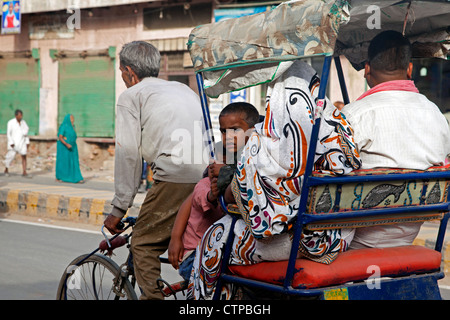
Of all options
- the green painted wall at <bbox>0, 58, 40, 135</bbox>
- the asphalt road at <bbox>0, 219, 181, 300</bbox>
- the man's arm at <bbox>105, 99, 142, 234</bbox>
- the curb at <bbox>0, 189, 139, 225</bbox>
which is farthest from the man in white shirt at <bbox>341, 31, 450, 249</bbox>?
the green painted wall at <bbox>0, 58, 40, 135</bbox>

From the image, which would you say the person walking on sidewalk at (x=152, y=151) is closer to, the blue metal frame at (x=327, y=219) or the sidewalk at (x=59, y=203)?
the blue metal frame at (x=327, y=219)

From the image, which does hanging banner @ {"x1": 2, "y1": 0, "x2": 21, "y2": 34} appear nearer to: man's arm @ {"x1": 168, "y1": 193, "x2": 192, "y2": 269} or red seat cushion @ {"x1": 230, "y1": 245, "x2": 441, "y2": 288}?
man's arm @ {"x1": 168, "y1": 193, "x2": 192, "y2": 269}

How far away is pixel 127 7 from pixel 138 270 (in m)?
16.1

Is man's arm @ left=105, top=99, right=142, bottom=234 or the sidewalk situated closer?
man's arm @ left=105, top=99, right=142, bottom=234

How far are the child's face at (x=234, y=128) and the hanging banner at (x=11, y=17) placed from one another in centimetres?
1814

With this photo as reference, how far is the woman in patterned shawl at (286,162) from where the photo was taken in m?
2.35

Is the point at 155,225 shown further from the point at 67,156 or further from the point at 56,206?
the point at 67,156

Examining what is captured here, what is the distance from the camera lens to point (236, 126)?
9.52ft

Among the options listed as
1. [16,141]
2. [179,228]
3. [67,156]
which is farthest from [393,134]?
[16,141]

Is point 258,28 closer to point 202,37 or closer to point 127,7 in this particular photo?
point 202,37

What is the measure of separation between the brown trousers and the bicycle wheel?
127 mm

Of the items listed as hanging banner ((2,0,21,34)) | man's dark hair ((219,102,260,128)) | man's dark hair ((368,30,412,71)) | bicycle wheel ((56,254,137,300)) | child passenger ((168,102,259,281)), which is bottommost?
bicycle wheel ((56,254,137,300))

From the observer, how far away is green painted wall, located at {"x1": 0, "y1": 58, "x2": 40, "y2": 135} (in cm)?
2052

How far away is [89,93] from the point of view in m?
19.3
